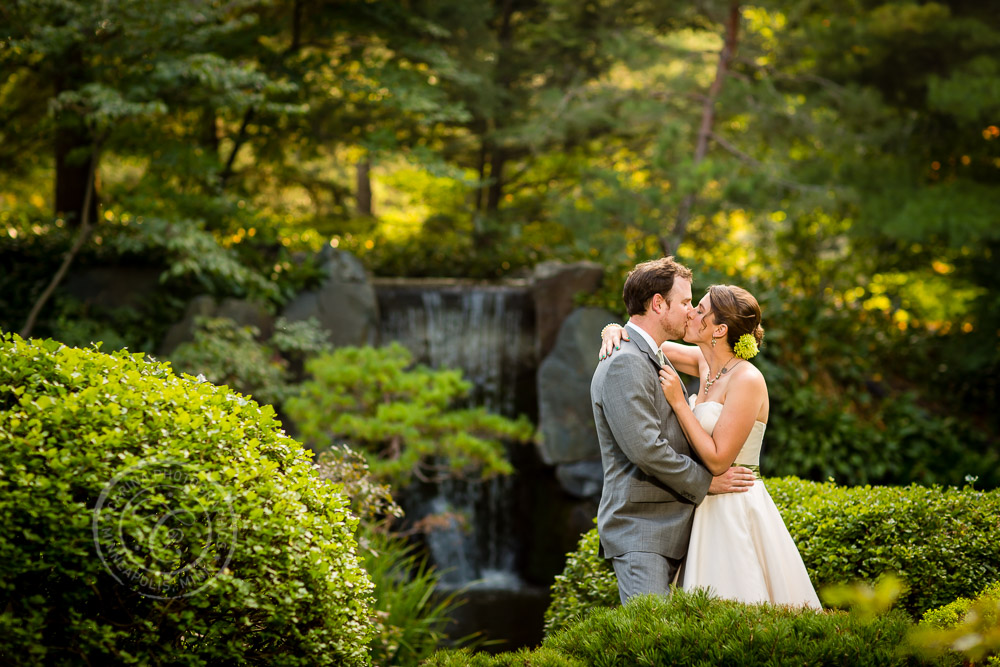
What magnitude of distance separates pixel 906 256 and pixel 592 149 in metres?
5.48

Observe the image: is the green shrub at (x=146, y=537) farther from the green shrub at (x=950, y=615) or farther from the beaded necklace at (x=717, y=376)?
the green shrub at (x=950, y=615)

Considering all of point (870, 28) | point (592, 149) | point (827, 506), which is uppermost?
point (870, 28)

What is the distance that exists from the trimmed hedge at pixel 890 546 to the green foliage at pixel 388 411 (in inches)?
98.3

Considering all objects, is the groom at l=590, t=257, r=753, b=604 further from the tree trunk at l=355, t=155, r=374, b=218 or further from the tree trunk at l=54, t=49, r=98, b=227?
Result: the tree trunk at l=355, t=155, r=374, b=218

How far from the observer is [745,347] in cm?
320

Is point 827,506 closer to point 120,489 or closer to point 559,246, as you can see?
point 120,489

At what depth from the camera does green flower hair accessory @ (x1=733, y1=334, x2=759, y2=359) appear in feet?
10.5

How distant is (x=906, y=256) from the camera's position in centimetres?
1125

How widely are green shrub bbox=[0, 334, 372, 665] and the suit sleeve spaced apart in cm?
111

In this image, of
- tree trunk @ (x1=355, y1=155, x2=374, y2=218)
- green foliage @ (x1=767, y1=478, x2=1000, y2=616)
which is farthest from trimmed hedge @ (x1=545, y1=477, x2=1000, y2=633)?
tree trunk @ (x1=355, y1=155, x2=374, y2=218)

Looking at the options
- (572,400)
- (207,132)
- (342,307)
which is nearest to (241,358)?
(342,307)

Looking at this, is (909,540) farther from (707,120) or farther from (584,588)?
(707,120)

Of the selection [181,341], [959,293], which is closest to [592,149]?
[959,293]

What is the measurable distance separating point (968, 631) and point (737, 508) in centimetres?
129
